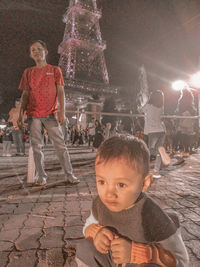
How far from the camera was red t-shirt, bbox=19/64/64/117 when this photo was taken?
372cm

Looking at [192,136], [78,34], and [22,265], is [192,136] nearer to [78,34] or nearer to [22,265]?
[22,265]

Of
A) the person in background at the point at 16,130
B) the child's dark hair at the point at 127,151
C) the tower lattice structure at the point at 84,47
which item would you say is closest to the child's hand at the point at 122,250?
the child's dark hair at the point at 127,151

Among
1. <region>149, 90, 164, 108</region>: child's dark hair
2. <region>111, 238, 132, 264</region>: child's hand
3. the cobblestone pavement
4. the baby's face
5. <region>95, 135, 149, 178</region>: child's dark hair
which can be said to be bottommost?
the cobblestone pavement

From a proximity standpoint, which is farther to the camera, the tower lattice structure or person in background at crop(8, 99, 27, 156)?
the tower lattice structure

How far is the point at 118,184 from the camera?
1.10 meters

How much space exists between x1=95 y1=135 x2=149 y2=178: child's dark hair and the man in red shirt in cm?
272

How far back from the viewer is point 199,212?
99.9 inches

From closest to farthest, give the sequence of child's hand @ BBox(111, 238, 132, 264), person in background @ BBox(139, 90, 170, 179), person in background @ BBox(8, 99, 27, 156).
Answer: child's hand @ BBox(111, 238, 132, 264), person in background @ BBox(139, 90, 170, 179), person in background @ BBox(8, 99, 27, 156)

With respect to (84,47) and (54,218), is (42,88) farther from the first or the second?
(84,47)

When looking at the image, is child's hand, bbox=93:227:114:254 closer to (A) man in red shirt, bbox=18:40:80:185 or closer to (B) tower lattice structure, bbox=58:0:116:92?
(A) man in red shirt, bbox=18:40:80:185

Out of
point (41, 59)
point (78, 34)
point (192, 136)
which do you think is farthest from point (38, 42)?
point (78, 34)

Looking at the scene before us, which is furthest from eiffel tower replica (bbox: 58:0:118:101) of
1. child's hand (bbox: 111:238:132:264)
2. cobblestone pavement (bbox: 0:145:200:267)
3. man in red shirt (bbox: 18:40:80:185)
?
child's hand (bbox: 111:238:132:264)

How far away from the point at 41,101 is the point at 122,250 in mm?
3134

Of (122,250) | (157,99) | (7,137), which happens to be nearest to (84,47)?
(7,137)
